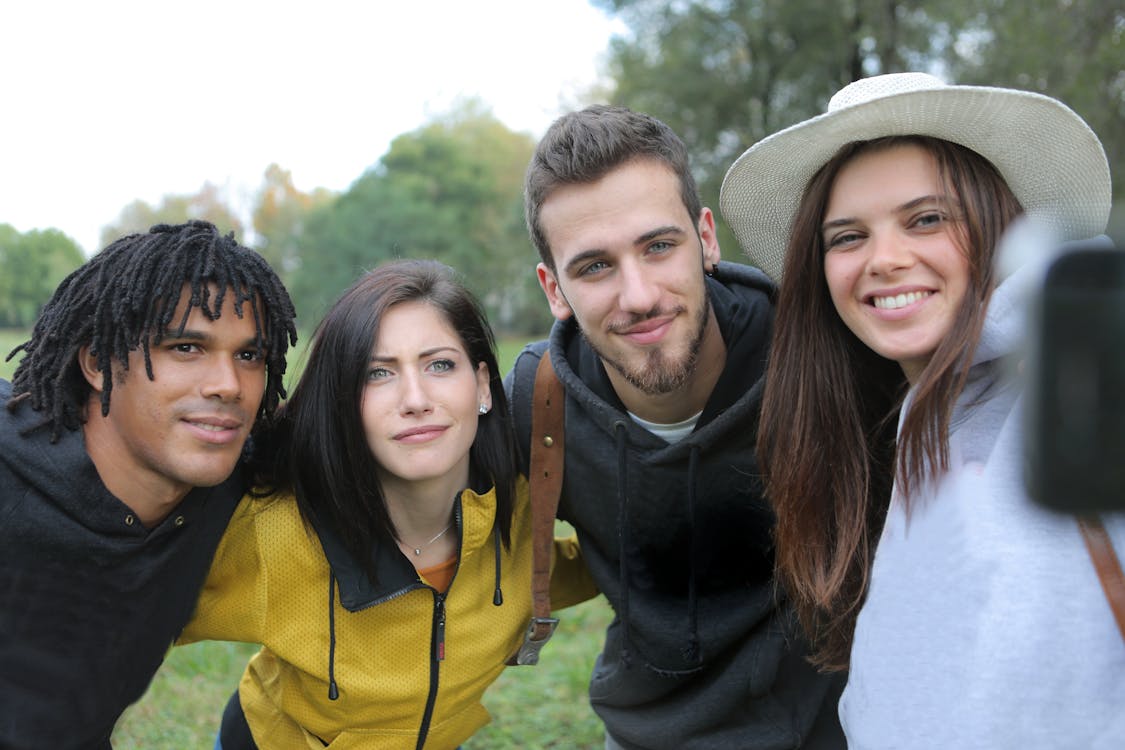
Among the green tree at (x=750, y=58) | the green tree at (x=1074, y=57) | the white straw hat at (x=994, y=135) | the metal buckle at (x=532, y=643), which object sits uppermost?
the green tree at (x=750, y=58)

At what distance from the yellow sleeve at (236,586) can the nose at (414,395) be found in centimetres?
58

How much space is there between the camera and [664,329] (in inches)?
128

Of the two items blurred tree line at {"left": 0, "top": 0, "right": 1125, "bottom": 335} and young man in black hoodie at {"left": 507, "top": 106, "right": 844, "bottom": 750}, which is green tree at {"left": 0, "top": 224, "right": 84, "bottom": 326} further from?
young man in black hoodie at {"left": 507, "top": 106, "right": 844, "bottom": 750}

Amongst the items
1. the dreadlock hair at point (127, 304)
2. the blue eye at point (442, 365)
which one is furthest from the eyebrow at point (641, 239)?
the dreadlock hair at point (127, 304)

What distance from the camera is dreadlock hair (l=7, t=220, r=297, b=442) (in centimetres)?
275

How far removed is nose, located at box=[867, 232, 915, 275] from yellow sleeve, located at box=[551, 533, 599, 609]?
187 centimetres

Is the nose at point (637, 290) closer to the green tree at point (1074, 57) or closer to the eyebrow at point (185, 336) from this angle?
the eyebrow at point (185, 336)

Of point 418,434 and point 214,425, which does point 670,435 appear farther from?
point 214,425

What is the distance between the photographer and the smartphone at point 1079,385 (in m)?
0.57

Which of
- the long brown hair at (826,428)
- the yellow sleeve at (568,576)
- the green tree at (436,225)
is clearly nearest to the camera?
the long brown hair at (826,428)

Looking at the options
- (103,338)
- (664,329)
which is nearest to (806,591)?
(664,329)

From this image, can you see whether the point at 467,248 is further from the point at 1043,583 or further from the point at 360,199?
the point at 1043,583

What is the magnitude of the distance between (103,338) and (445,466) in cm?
108

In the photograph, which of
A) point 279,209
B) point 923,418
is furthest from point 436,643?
point 279,209
